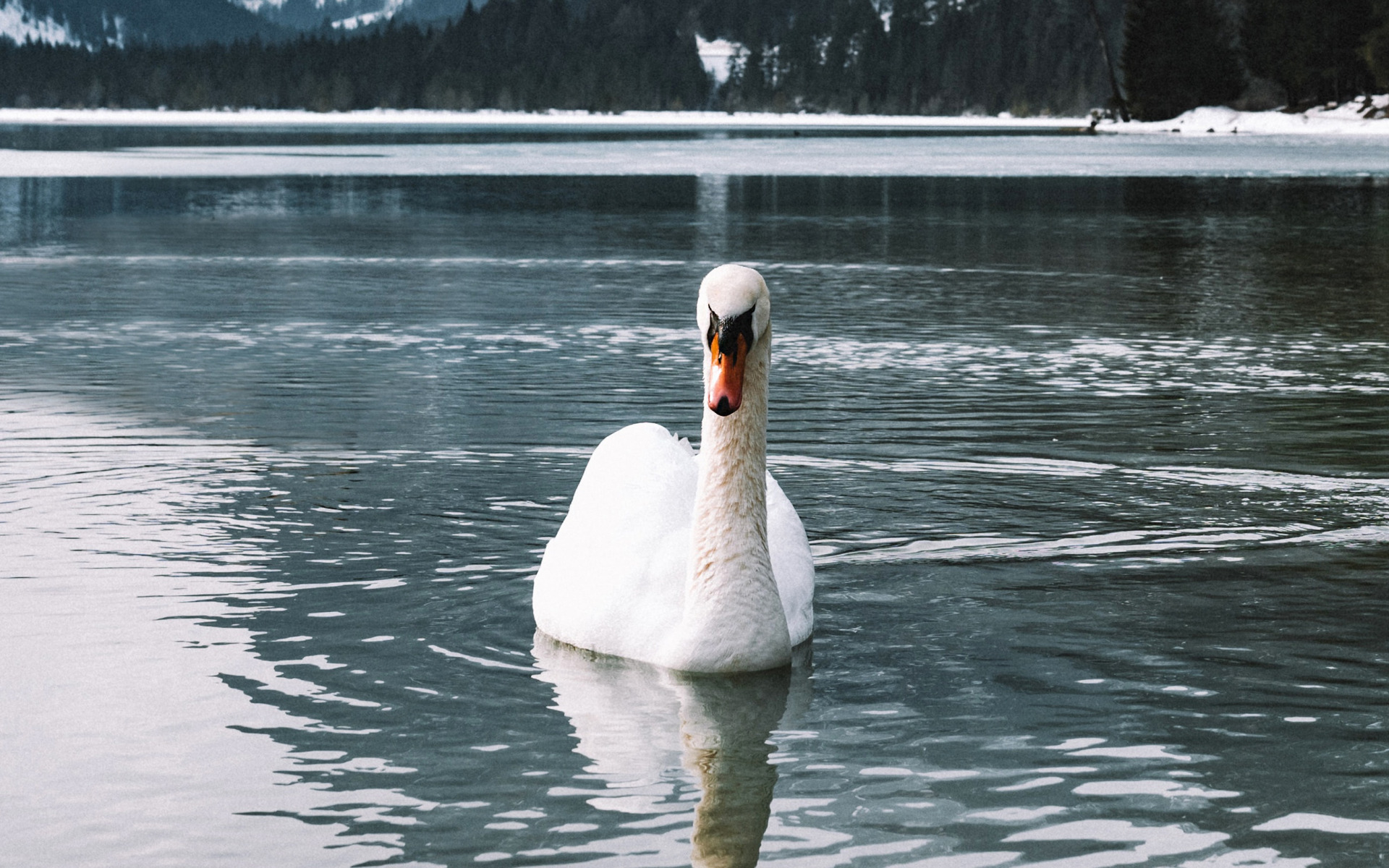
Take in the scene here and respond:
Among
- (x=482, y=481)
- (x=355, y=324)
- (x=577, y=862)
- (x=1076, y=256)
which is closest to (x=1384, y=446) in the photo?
(x=482, y=481)

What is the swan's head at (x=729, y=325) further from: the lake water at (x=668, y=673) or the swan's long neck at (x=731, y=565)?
the lake water at (x=668, y=673)

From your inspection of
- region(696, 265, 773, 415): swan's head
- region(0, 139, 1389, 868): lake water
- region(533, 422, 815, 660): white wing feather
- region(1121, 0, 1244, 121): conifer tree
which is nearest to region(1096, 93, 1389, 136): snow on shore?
region(1121, 0, 1244, 121): conifer tree

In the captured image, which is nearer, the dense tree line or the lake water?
the lake water

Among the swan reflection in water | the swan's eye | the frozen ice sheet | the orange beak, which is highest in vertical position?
the frozen ice sheet

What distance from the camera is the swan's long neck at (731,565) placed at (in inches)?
295

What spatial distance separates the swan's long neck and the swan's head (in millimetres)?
210

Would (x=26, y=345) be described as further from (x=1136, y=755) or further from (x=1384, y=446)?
(x=1136, y=755)

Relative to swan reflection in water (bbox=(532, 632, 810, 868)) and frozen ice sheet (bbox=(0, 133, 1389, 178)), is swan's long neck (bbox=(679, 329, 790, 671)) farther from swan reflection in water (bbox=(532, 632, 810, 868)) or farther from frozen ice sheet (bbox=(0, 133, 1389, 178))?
frozen ice sheet (bbox=(0, 133, 1389, 178))

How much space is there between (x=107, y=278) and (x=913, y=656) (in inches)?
774

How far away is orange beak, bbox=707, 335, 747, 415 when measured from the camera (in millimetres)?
7141

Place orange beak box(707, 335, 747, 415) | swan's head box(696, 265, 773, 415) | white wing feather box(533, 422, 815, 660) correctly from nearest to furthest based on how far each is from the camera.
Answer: orange beak box(707, 335, 747, 415) → swan's head box(696, 265, 773, 415) → white wing feather box(533, 422, 815, 660)

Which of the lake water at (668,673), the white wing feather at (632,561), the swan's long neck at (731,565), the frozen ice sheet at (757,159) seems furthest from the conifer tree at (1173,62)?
the swan's long neck at (731,565)

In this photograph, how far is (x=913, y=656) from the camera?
7949 mm

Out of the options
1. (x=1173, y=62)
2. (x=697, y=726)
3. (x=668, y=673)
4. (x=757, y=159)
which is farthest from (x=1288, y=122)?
(x=697, y=726)
